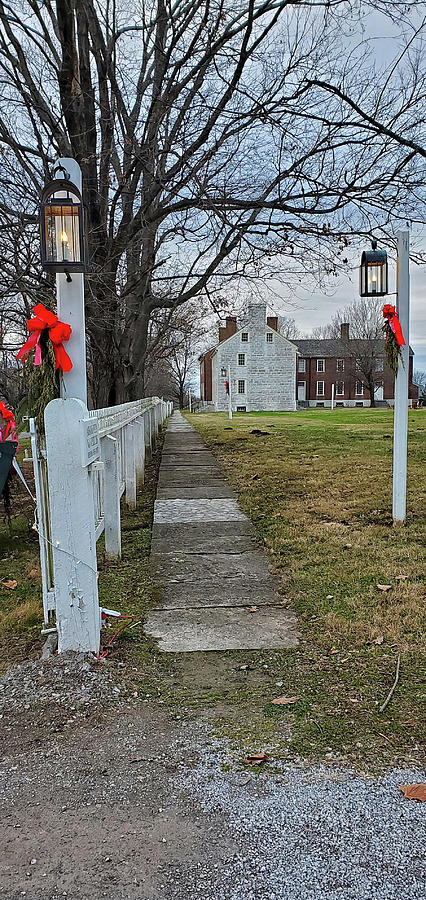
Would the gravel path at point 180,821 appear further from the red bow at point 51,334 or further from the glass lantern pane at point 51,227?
the glass lantern pane at point 51,227

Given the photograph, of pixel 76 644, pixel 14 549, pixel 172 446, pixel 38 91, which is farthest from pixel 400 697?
pixel 172 446

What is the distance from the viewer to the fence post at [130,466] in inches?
283

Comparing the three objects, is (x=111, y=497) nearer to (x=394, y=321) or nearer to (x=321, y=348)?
(x=394, y=321)

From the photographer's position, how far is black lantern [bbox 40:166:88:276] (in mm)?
3150

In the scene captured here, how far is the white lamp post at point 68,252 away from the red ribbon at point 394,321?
3.34 m

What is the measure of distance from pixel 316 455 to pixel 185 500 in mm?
5349

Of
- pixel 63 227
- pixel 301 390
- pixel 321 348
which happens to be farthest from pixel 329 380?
pixel 63 227

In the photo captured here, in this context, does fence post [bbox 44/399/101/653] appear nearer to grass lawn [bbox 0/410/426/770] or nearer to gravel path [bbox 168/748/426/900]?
grass lawn [bbox 0/410/426/770]

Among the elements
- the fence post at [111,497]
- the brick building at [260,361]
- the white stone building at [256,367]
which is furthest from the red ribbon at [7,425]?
the white stone building at [256,367]

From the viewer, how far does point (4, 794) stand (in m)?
2.26

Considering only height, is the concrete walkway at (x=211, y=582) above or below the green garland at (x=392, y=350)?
below

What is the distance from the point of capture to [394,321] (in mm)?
5879

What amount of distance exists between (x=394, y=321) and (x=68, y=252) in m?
3.58

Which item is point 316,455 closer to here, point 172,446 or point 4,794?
point 172,446
